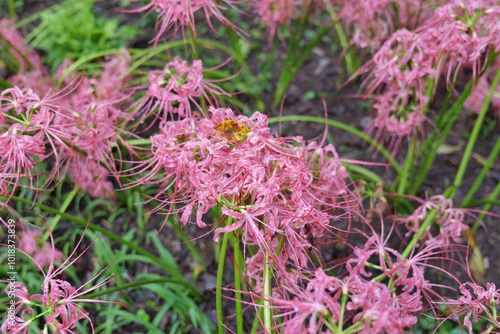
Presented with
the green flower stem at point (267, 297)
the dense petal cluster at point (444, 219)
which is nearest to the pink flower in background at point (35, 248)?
the green flower stem at point (267, 297)

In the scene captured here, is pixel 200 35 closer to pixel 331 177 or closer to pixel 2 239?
pixel 2 239

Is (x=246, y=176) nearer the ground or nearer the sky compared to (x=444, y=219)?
nearer the sky

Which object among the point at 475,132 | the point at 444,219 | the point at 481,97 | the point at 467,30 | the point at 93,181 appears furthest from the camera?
the point at 481,97

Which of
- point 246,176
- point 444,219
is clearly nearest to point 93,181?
point 246,176

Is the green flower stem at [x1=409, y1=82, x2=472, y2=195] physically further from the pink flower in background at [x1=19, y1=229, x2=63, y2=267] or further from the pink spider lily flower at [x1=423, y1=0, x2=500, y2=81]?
the pink flower in background at [x1=19, y1=229, x2=63, y2=267]

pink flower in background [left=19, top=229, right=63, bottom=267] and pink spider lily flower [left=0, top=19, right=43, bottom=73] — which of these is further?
pink spider lily flower [left=0, top=19, right=43, bottom=73]

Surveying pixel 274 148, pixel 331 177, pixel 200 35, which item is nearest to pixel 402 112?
pixel 331 177

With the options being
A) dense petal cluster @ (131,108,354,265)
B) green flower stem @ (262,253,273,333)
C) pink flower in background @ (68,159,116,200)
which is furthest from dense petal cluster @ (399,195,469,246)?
pink flower in background @ (68,159,116,200)

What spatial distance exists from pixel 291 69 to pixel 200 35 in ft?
3.14

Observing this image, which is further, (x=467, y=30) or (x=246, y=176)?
(x=467, y=30)

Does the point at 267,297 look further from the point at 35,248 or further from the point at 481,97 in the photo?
the point at 481,97

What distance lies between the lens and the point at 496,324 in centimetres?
85

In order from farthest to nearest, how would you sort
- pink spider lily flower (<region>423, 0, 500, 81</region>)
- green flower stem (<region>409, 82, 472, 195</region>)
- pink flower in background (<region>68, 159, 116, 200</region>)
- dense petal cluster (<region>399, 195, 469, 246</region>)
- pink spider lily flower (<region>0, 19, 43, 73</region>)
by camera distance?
pink spider lily flower (<region>0, 19, 43, 73</region>), pink flower in background (<region>68, 159, 116, 200</region>), green flower stem (<region>409, 82, 472, 195</region>), dense petal cluster (<region>399, 195, 469, 246</region>), pink spider lily flower (<region>423, 0, 500, 81</region>)

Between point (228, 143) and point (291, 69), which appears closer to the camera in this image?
point (228, 143)
